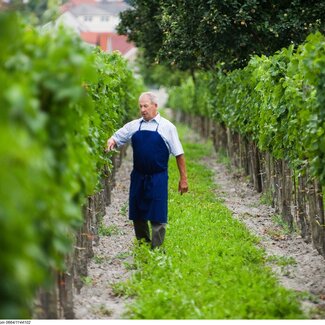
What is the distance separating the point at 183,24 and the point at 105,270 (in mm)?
9120

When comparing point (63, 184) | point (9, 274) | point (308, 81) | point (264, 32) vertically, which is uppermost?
point (264, 32)

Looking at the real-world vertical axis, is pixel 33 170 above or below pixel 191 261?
above

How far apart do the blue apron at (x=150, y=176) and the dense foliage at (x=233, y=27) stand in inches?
285

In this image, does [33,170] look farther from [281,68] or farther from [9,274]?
[281,68]

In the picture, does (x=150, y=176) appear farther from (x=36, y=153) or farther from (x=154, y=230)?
(x=36, y=153)

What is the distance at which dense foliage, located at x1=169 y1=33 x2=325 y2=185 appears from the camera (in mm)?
8359

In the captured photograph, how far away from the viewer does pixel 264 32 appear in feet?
55.2

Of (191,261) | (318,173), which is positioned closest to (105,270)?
(191,261)

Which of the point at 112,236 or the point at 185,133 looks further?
the point at 185,133

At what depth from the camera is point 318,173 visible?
848 centimetres

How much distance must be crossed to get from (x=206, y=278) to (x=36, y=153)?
4.52 meters

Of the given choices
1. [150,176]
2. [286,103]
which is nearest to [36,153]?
[150,176]

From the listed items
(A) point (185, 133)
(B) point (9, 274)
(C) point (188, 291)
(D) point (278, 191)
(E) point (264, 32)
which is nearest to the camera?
(B) point (9, 274)

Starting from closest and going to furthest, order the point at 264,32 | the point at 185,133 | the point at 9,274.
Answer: the point at 9,274 < the point at 264,32 < the point at 185,133
